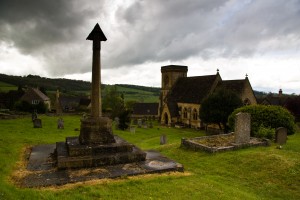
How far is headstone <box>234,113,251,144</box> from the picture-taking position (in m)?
16.7

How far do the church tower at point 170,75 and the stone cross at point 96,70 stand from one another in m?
42.5

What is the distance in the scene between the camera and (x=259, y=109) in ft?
76.5

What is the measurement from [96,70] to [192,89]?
37.1 m

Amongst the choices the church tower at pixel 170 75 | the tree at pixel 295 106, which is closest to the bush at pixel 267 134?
the tree at pixel 295 106

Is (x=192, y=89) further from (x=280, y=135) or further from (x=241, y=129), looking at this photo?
(x=241, y=129)

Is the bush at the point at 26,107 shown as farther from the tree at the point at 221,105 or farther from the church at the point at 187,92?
the tree at the point at 221,105

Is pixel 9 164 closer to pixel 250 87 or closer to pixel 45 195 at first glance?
pixel 45 195

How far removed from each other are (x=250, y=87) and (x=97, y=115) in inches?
1357

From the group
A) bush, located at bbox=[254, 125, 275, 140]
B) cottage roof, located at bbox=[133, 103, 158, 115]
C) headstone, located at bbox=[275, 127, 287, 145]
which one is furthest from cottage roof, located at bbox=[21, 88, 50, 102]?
headstone, located at bbox=[275, 127, 287, 145]

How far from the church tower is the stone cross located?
42549 mm

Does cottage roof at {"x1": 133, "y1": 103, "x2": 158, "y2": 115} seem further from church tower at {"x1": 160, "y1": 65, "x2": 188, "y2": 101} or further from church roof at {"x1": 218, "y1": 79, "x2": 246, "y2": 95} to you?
church roof at {"x1": 218, "y1": 79, "x2": 246, "y2": 95}

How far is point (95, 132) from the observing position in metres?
13.1

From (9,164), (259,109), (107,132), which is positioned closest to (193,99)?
(259,109)

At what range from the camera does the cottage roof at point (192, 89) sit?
44.8m
